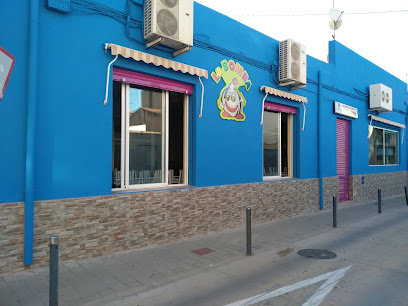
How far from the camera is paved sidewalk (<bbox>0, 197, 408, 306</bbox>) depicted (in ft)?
13.1

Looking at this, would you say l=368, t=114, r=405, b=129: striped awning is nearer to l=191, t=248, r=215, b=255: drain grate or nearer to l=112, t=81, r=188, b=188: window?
l=112, t=81, r=188, b=188: window

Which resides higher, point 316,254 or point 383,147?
point 383,147

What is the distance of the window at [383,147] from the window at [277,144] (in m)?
6.46

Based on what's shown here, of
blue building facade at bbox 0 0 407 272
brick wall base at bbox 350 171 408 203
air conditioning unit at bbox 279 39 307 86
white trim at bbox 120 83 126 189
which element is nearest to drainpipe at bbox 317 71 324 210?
blue building facade at bbox 0 0 407 272

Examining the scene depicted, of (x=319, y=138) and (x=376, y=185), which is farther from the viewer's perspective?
(x=376, y=185)

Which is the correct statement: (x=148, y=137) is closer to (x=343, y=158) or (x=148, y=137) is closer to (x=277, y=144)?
(x=277, y=144)

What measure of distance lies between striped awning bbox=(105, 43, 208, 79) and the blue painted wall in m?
0.23

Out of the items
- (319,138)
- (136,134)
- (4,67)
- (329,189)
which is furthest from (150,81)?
(329,189)

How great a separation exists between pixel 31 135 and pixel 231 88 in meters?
4.89

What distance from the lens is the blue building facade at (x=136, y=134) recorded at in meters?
4.66

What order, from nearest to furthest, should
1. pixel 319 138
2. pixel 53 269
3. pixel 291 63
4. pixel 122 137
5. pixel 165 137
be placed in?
1. pixel 53 269
2. pixel 122 137
3. pixel 165 137
4. pixel 291 63
5. pixel 319 138

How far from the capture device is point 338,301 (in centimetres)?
391

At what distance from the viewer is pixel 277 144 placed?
9953 millimetres

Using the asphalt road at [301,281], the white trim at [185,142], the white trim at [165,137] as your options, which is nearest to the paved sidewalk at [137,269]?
the asphalt road at [301,281]
